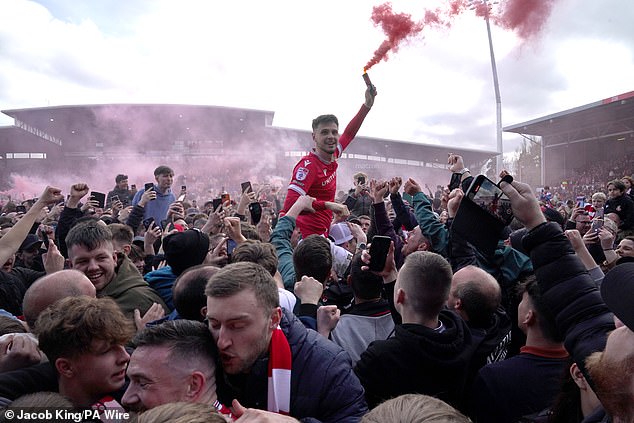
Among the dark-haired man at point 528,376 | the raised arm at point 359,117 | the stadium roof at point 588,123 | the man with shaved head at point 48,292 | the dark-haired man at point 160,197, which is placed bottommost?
the dark-haired man at point 528,376

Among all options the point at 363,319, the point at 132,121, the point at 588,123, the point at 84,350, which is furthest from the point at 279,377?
the point at 588,123

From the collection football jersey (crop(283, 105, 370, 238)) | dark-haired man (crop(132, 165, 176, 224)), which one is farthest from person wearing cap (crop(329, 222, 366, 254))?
dark-haired man (crop(132, 165, 176, 224))

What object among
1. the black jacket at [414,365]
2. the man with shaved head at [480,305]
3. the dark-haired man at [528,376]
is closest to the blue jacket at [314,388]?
the black jacket at [414,365]

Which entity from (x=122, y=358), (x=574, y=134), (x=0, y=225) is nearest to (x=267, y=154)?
(x=574, y=134)

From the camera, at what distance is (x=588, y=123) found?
93.8ft

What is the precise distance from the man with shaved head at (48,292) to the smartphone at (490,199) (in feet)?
6.87

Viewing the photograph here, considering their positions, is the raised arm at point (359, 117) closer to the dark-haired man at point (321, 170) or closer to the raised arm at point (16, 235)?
the dark-haired man at point (321, 170)

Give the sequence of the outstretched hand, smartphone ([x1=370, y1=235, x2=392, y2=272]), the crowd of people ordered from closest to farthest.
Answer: the crowd of people, the outstretched hand, smartphone ([x1=370, y1=235, x2=392, y2=272])

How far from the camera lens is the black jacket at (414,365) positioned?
2.05m

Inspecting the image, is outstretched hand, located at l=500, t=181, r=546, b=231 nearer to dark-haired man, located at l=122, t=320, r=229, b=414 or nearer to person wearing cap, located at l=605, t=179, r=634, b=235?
dark-haired man, located at l=122, t=320, r=229, b=414

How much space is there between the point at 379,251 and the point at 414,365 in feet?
2.76

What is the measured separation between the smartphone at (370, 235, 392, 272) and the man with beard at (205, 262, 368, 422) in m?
0.89

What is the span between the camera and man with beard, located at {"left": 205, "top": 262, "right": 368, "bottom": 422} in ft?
5.79

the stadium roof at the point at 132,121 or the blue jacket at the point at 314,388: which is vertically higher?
the stadium roof at the point at 132,121
